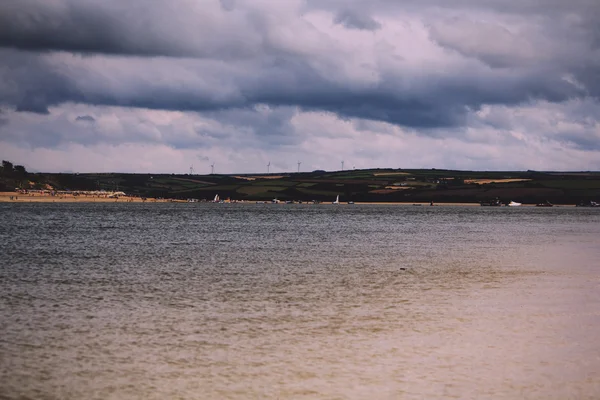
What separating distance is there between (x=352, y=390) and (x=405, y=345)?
547 cm

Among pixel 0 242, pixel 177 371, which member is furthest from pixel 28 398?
pixel 0 242

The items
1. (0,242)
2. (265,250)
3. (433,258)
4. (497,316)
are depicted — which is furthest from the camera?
(0,242)

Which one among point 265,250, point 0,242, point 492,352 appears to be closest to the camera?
point 492,352

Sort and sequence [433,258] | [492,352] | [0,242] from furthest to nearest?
1. [0,242]
2. [433,258]
3. [492,352]

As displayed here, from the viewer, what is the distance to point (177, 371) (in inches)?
738

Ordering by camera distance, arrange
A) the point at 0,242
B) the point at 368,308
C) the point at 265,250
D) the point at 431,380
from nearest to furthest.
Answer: the point at 431,380
the point at 368,308
the point at 265,250
the point at 0,242

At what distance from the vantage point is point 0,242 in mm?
71688

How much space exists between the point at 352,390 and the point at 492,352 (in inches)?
243

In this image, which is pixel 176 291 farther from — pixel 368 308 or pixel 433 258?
pixel 433 258

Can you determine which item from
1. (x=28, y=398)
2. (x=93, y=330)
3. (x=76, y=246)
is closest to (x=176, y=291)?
(x=93, y=330)

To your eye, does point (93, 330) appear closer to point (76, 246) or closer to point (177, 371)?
point (177, 371)

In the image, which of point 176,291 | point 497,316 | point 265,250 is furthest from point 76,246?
point 497,316

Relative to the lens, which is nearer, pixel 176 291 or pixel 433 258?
pixel 176 291

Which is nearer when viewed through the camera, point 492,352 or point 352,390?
point 352,390
